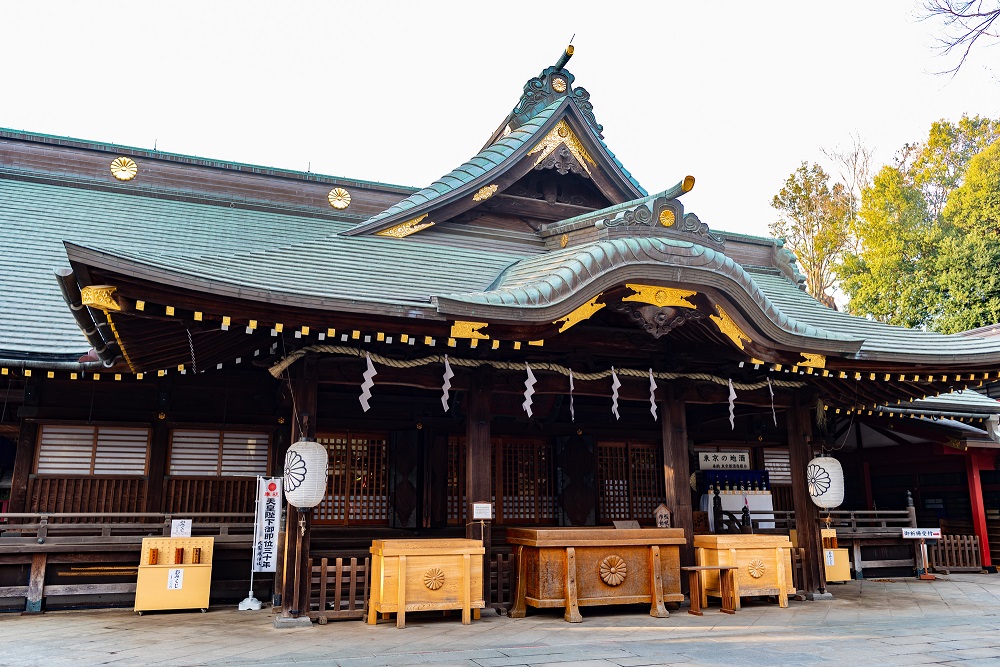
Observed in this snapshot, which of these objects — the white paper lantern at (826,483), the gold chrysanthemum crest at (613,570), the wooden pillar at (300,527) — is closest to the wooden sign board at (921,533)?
the white paper lantern at (826,483)

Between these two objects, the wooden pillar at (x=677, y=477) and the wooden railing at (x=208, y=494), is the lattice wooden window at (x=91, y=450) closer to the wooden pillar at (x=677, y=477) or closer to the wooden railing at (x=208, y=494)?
the wooden railing at (x=208, y=494)

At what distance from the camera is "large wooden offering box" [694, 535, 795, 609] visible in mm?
9508

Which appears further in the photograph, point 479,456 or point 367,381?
point 479,456

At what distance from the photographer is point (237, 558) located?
33.4 feet

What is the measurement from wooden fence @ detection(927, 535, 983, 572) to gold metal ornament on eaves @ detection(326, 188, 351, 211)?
13.3 meters

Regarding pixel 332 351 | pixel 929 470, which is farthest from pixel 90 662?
pixel 929 470

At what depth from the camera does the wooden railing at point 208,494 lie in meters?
10.7

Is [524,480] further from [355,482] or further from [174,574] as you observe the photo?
[174,574]

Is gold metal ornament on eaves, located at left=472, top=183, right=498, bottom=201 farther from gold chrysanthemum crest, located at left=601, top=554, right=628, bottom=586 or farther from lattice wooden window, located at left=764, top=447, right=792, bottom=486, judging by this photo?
lattice wooden window, located at left=764, top=447, right=792, bottom=486

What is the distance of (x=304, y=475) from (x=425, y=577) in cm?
171

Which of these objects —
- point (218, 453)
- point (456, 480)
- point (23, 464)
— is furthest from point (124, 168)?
point (456, 480)

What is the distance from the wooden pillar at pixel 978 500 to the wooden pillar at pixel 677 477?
933 cm

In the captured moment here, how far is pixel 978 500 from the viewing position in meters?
15.8

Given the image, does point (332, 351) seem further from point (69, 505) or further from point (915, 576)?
point (915, 576)
